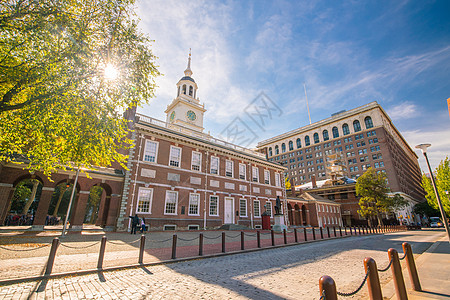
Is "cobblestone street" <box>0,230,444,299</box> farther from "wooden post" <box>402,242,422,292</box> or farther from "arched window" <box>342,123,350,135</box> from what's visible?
"arched window" <box>342,123,350,135</box>

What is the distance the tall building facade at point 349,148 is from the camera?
64000mm

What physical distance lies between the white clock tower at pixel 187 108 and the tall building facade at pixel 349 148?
34015 millimetres

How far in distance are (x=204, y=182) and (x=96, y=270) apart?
18.3 meters

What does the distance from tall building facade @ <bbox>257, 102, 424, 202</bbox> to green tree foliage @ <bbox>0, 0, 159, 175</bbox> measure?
179 ft

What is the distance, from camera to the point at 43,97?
938 centimetres

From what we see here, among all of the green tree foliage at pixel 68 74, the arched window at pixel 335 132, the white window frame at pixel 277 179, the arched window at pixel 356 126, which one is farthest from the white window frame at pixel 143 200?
the arched window at pixel 335 132

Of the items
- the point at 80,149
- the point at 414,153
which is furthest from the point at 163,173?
the point at 414,153

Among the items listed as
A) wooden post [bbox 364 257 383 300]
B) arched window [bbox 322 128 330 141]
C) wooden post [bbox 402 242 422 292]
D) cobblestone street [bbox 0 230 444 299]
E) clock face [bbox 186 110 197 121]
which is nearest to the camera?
wooden post [bbox 364 257 383 300]

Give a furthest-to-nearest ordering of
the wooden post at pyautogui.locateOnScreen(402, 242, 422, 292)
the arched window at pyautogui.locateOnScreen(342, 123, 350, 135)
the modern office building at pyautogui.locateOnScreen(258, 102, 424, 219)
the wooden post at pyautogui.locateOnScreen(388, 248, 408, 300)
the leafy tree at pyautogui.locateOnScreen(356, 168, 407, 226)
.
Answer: the arched window at pyautogui.locateOnScreen(342, 123, 350, 135), the modern office building at pyautogui.locateOnScreen(258, 102, 424, 219), the leafy tree at pyautogui.locateOnScreen(356, 168, 407, 226), the wooden post at pyautogui.locateOnScreen(402, 242, 422, 292), the wooden post at pyautogui.locateOnScreen(388, 248, 408, 300)

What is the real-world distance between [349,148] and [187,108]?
202 ft

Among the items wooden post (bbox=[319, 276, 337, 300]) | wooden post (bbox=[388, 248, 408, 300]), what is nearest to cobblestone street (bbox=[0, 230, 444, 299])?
wooden post (bbox=[388, 248, 408, 300])

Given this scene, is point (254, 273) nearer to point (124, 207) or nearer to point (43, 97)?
point (43, 97)

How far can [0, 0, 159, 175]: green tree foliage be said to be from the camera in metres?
9.34

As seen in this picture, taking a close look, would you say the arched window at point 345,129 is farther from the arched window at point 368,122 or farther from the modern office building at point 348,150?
the arched window at point 368,122
